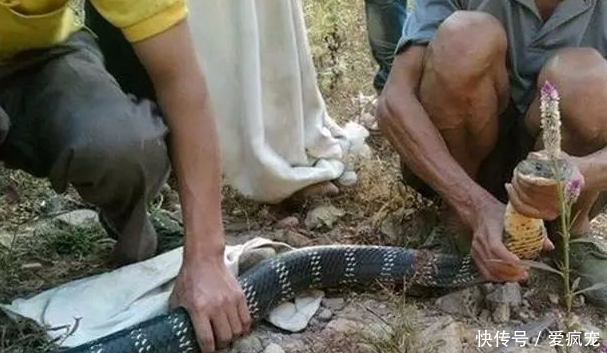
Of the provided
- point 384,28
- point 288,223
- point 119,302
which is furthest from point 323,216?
point 384,28

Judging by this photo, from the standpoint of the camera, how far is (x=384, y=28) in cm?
412

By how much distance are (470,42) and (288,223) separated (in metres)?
0.87

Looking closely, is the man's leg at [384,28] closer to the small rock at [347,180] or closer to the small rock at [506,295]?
the small rock at [347,180]

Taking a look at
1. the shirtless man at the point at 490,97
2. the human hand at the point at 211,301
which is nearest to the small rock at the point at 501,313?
the shirtless man at the point at 490,97

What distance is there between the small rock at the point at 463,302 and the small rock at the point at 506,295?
0.04m

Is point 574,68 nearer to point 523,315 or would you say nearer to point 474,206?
point 474,206

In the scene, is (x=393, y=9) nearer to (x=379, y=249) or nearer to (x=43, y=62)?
(x=379, y=249)

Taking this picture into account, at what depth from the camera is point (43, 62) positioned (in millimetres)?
2883

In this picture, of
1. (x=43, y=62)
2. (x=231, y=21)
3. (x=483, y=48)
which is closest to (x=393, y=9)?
(x=231, y=21)

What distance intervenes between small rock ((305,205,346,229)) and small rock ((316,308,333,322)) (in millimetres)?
554

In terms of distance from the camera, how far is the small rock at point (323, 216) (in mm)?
3438

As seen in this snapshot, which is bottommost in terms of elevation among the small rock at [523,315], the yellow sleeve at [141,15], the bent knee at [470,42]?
the small rock at [523,315]

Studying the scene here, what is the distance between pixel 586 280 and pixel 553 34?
0.66 metres

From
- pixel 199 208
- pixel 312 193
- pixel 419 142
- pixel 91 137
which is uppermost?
pixel 91 137
